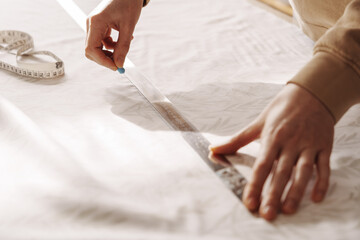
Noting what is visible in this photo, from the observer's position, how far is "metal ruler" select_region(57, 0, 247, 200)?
24.9 inches

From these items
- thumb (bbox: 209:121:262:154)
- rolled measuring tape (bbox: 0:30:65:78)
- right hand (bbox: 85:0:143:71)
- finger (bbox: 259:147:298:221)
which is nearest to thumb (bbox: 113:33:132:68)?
right hand (bbox: 85:0:143:71)

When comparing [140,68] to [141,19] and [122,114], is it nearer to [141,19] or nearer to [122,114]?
[122,114]

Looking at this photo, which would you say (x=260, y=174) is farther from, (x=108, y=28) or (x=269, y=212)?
(x=108, y=28)

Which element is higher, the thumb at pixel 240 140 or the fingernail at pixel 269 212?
the thumb at pixel 240 140

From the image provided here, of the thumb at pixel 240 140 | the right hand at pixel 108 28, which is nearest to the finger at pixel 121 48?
the right hand at pixel 108 28

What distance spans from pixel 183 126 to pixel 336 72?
29cm

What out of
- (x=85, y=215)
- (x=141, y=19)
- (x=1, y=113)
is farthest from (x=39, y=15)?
(x=85, y=215)

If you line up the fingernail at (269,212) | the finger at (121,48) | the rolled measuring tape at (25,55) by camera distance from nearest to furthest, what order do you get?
the fingernail at (269,212), the finger at (121,48), the rolled measuring tape at (25,55)

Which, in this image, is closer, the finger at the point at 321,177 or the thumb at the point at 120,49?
the finger at the point at 321,177

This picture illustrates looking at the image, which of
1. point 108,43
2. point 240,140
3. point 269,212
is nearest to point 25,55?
point 108,43

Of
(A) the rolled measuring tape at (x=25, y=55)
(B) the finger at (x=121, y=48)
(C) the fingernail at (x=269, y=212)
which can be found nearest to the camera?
(C) the fingernail at (x=269, y=212)

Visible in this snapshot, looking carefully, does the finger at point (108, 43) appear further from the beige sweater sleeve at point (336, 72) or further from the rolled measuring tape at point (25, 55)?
the beige sweater sleeve at point (336, 72)

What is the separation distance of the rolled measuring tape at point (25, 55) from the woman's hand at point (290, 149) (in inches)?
20.3

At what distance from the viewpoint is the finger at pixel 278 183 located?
0.55 meters
